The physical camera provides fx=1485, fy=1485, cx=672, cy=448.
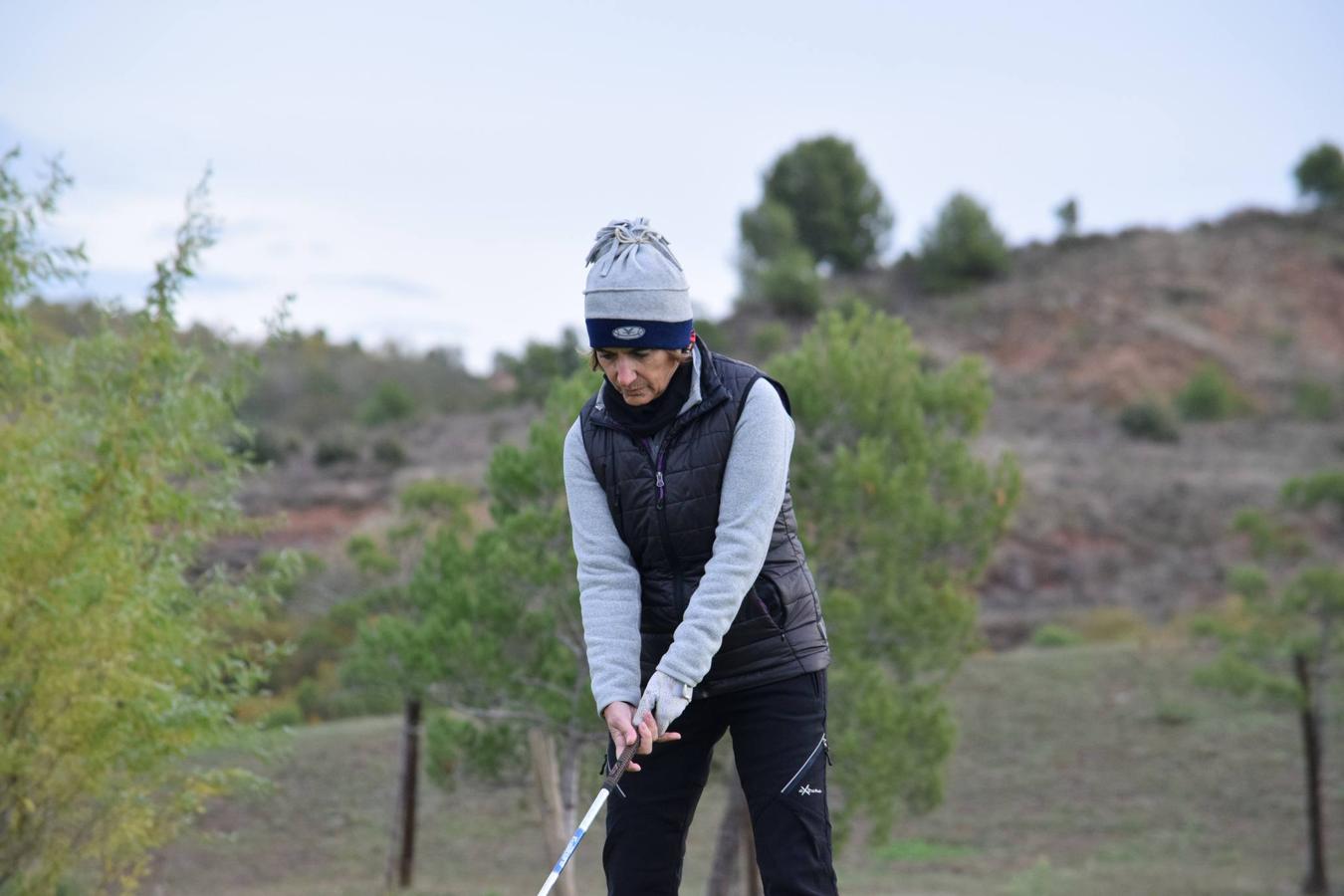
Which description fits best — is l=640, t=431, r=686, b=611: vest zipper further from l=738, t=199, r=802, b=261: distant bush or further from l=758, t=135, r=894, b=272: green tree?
l=758, t=135, r=894, b=272: green tree

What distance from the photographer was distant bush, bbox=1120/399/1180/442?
39.8 meters

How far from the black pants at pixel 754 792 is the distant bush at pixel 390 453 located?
36.0 meters

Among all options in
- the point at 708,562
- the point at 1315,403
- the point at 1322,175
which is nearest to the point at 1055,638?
the point at 1315,403

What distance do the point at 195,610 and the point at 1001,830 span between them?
12.3 metres

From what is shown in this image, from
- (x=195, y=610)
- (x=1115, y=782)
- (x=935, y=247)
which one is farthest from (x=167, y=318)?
(x=935, y=247)

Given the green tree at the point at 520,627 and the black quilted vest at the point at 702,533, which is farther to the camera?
the green tree at the point at 520,627

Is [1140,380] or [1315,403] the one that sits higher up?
[1140,380]

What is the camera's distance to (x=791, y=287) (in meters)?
49.3

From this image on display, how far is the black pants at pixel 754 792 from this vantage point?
3.27 meters

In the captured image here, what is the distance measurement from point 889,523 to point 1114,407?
34.4 m

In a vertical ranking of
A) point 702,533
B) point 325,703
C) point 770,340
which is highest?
point 770,340

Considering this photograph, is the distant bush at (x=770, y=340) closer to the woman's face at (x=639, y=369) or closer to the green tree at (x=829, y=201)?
the green tree at (x=829, y=201)

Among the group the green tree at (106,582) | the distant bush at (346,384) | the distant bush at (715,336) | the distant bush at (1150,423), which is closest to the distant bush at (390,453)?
the distant bush at (346,384)

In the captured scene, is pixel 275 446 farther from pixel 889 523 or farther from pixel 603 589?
pixel 603 589
